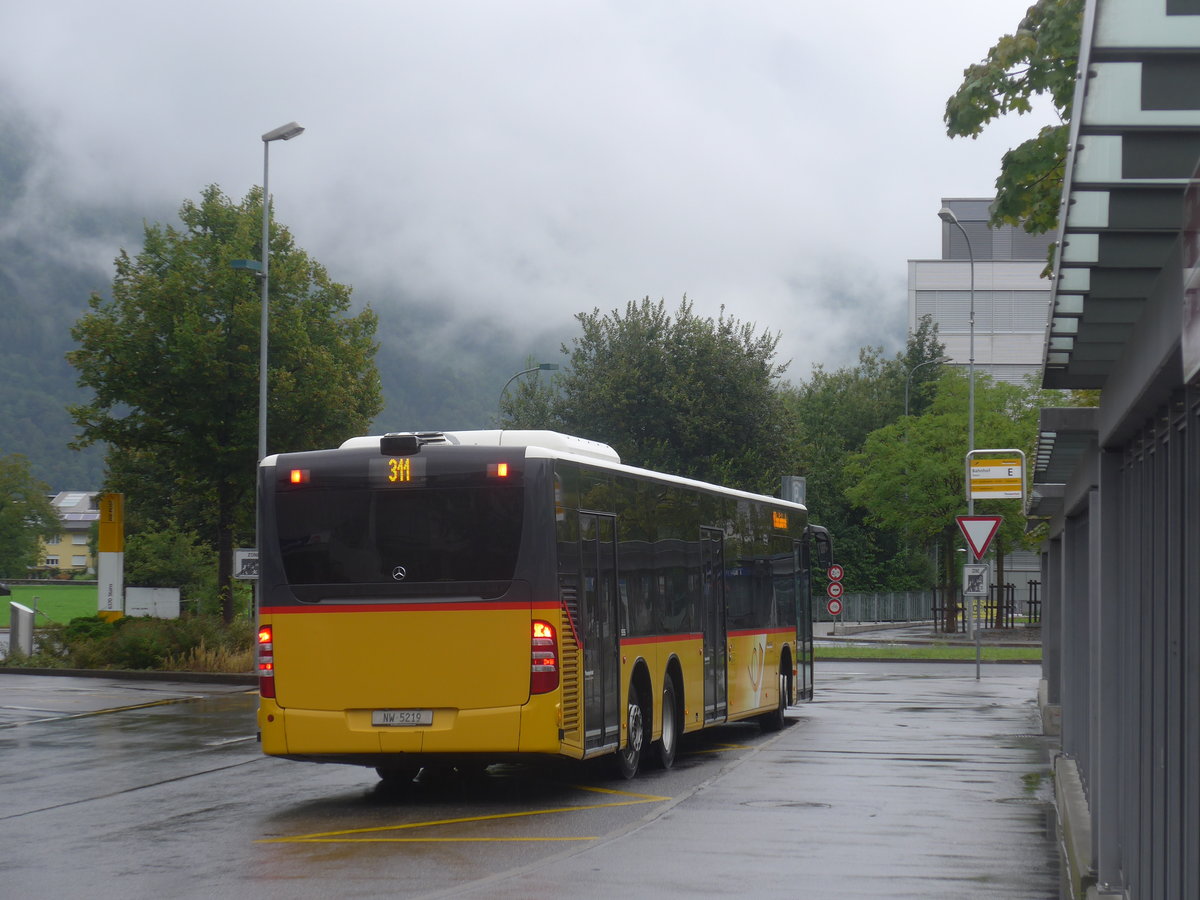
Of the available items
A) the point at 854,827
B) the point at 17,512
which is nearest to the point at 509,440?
the point at 854,827

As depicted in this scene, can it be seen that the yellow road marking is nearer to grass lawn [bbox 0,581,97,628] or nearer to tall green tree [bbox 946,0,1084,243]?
tall green tree [bbox 946,0,1084,243]

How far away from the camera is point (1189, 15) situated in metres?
3.47

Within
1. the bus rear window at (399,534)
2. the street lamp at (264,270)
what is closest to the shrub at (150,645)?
the street lamp at (264,270)

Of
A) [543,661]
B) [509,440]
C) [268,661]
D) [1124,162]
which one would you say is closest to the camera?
[1124,162]

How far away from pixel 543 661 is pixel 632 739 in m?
2.39

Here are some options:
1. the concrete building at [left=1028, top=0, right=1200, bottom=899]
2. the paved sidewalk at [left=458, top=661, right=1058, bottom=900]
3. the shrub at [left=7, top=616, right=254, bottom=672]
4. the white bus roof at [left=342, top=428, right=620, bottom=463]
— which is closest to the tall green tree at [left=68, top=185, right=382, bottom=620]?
the shrub at [left=7, top=616, right=254, bottom=672]

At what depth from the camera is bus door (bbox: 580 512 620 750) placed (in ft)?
44.8

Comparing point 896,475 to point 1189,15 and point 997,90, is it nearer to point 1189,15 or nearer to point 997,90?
point 997,90

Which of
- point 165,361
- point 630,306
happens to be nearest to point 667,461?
point 630,306

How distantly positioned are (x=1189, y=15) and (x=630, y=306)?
53.1 m

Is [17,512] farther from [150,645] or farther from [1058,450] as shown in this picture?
[1058,450]

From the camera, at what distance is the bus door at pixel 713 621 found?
17.6m

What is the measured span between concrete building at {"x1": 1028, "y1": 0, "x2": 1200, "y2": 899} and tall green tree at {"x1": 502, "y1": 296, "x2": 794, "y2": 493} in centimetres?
4442

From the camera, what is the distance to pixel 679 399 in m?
54.2
